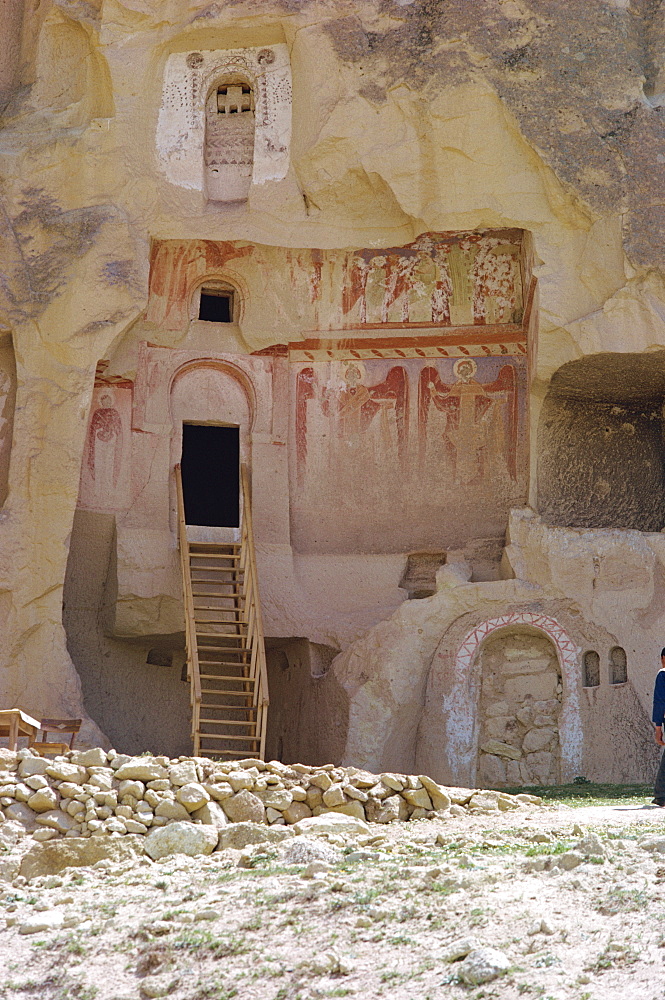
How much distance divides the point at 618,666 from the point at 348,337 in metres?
5.07

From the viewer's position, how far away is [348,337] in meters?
16.6

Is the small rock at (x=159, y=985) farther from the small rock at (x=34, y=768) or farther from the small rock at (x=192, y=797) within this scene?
the small rock at (x=34, y=768)

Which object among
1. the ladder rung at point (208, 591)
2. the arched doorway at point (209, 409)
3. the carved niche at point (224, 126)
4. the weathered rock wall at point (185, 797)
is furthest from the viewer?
the arched doorway at point (209, 409)

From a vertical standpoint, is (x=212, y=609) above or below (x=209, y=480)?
below

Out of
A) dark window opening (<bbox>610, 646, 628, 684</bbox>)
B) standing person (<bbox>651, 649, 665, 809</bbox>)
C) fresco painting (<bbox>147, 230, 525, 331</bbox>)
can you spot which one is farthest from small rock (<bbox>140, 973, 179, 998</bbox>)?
fresco painting (<bbox>147, 230, 525, 331</bbox>)

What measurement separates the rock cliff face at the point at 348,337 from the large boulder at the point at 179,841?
5.68 m

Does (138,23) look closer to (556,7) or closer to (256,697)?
(556,7)

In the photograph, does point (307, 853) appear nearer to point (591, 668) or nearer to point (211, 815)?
point (211, 815)

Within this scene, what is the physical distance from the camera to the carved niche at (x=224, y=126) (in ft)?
52.8

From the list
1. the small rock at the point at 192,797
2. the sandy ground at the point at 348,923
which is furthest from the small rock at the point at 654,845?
the small rock at the point at 192,797

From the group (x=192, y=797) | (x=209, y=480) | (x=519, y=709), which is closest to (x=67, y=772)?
(x=192, y=797)

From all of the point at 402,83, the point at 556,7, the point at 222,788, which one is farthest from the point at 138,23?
the point at 222,788

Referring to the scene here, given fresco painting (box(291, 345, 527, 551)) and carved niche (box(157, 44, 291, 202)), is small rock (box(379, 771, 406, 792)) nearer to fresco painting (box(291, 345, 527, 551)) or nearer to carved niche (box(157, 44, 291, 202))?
fresco painting (box(291, 345, 527, 551))

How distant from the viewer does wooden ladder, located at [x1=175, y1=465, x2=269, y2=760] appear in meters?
13.8
